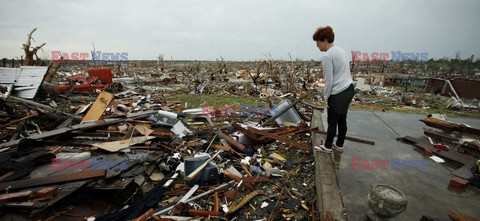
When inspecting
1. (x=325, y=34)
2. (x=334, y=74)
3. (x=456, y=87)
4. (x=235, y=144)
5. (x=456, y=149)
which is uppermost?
(x=325, y=34)

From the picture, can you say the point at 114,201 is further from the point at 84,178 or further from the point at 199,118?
the point at 199,118

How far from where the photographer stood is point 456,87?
13.7 metres

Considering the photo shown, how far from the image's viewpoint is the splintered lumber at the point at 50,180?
2.91 m

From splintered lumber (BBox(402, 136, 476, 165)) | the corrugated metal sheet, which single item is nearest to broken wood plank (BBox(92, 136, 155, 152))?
splintered lumber (BBox(402, 136, 476, 165))

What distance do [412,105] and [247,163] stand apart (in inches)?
430

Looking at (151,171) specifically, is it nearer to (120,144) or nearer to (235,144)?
(120,144)

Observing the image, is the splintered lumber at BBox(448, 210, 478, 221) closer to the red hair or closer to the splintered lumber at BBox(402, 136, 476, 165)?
the splintered lumber at BBox(402, 136, 476, 165)

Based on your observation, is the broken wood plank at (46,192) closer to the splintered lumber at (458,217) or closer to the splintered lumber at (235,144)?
the splintered lumber at (235,144)

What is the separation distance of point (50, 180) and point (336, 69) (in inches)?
179

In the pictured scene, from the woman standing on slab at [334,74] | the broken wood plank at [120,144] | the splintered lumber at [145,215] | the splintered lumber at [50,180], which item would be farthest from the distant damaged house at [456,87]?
the splintered lumber at [50,180]

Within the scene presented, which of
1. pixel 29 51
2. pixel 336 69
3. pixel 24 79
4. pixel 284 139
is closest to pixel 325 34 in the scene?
pixel 336 69

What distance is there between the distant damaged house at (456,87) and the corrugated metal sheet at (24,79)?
65.9 ft

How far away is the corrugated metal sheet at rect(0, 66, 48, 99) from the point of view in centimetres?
796

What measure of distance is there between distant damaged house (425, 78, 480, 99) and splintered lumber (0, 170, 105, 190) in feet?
54.3
